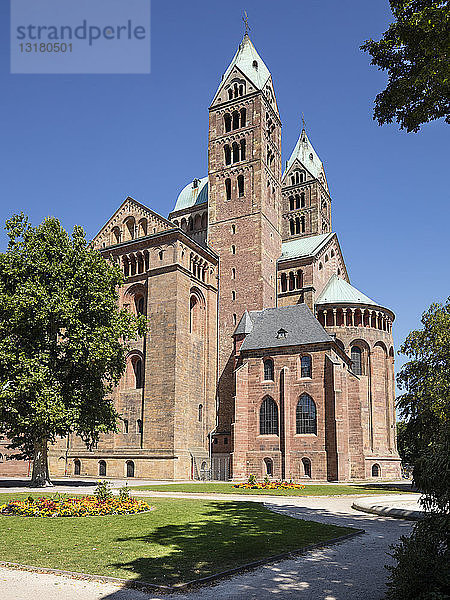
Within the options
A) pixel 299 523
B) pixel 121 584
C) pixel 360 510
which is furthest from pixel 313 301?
pixel 121 584

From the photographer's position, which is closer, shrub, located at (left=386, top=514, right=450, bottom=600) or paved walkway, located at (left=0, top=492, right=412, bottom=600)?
shrub, located at (left=386, top=514, right=450, bottom=600)

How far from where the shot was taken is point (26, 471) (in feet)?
153

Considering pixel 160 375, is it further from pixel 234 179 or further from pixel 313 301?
pixel 234 179

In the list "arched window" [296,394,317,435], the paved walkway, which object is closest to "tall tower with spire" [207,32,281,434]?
"arched window" [296,394,317,435]

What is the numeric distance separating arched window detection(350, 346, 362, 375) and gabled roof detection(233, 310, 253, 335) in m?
11.2

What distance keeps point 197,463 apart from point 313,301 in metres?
20.2

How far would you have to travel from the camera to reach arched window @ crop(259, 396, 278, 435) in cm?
4512

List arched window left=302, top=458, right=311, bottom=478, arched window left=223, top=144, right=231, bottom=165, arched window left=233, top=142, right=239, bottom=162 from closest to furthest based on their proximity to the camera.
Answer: arched window left=302, top=458, right=311, bottom=478
arched window left=233, top=142, right=239, bottom=162
arched window left=223, top=144, right=231, bottom=165

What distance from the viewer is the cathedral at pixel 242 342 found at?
145 feet

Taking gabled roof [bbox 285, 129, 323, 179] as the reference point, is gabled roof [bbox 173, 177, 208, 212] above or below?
below

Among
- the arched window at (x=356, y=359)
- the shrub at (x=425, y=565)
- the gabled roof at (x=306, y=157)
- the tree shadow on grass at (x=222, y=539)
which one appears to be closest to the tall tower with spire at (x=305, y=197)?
the gabled roof at (x=306, y=157)

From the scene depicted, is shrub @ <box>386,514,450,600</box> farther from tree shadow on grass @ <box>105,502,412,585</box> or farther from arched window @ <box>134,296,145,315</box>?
arched window @ <box>134,296,145,315</box>

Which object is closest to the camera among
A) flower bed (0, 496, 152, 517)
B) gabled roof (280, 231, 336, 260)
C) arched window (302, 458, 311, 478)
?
flower bed (0, 496, 152, 517)

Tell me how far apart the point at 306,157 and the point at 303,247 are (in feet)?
81.0
